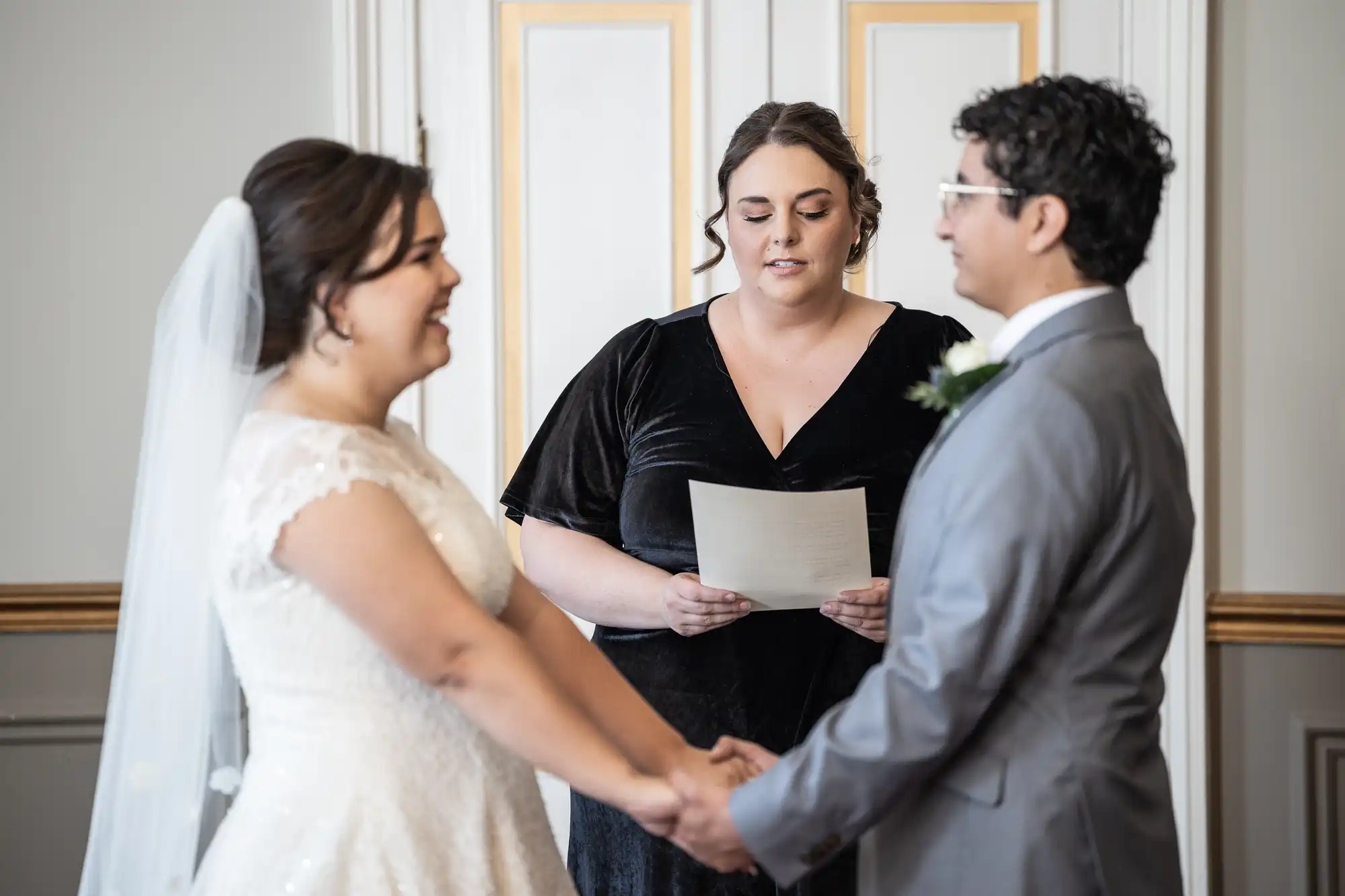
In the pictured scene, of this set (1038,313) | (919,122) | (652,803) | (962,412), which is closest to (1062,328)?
(1038,313)

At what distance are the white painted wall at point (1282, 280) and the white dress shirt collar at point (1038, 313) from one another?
1.87 metres

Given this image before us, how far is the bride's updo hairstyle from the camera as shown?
159 centimetres

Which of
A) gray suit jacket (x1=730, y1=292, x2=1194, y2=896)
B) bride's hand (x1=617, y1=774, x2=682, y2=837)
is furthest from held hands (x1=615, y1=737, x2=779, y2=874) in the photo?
gray suit jacket (x1=730, y1=292, x2=1194, y2=896)

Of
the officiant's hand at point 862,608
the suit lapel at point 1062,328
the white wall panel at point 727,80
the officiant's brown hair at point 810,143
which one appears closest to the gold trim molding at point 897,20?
the white wall panel at point 727,80

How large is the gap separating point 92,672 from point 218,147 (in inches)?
52.1

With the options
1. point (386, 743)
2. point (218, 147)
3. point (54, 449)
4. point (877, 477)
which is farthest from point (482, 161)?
point (386, 743)

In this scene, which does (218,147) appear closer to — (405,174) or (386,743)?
(405,174)

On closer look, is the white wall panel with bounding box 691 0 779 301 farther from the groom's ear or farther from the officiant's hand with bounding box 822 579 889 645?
the groom's ear

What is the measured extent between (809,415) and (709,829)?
811 millimetres

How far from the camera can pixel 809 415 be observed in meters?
2.31

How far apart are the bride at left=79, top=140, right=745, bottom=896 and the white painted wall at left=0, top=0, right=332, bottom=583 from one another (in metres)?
1.68

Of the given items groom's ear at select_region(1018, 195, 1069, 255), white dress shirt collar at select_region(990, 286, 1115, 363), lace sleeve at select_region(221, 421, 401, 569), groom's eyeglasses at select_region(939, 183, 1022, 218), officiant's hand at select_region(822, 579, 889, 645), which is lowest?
officiant's hand at select_region(822, 579, 889, 645)

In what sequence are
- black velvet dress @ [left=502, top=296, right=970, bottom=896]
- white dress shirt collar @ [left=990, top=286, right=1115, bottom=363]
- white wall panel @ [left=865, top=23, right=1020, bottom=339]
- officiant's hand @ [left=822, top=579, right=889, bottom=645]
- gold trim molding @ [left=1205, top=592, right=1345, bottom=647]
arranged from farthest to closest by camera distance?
white wall panel @ [left=865, top=23, right=1020, bottom=339]
gold trim molding @ [left=1205, top=592, right=1345, bottom=647]
black velvet dress @ [left=502, top=296, right=970, bottom=896]
officiant's hand @ [left=822, top=579, right=889, bottom=645]
white dress shirt collar @ [left=990, top=286, right=1115, bottom=363]

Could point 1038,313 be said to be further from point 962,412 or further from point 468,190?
point 468,190
